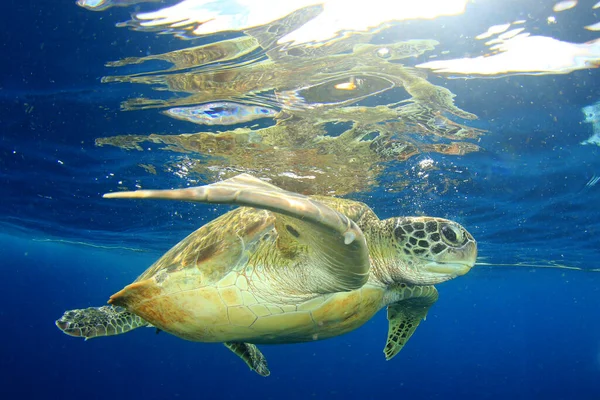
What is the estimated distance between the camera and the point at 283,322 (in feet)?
12.0

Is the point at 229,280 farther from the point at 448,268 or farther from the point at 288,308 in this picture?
the point at 448,268

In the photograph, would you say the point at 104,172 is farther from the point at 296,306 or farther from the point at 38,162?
the point at 296,306

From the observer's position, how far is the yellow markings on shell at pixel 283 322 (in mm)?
3572

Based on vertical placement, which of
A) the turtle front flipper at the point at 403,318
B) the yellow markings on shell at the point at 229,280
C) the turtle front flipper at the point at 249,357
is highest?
the yellow markings on shell at the point at 229,280

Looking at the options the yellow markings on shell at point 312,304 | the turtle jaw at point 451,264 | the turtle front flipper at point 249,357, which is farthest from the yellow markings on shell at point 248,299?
the turtle front flipper at point 249,357

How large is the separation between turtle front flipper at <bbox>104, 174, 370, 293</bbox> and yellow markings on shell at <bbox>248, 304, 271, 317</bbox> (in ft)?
1.76

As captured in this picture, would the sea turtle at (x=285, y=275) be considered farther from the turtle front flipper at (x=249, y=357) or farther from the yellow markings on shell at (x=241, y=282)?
the turtle front flipper at (x=249, y=357)

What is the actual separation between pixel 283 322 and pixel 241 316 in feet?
1.48

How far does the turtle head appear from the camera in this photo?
3.31 m

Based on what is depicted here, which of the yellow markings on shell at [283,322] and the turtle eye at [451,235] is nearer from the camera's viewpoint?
the turtle eye at [451,235]

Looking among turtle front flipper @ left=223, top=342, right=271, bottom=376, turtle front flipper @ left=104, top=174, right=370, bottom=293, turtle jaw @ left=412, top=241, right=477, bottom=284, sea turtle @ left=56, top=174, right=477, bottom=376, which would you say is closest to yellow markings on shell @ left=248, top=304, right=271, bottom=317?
sea turtle @ left=56, top=174, right=477, bottom=376

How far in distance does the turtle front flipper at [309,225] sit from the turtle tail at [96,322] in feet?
12.1

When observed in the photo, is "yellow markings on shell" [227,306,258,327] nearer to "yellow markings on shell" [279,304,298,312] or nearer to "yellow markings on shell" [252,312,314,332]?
"yellow markings on shell" [252,312,314,332]

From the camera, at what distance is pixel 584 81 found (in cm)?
502
